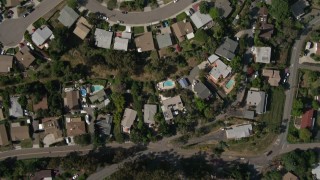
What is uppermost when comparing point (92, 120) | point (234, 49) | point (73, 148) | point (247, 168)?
point (234, 49)

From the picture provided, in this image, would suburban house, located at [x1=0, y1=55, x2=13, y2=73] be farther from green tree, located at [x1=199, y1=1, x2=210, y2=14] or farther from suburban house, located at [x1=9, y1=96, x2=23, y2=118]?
green tree, located at [x1=199, y1=1, x2=210, y2=14]

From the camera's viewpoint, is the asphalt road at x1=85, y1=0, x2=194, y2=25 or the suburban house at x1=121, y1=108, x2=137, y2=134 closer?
the suburban house at x1=121, y1=108, x2=137, y2=134

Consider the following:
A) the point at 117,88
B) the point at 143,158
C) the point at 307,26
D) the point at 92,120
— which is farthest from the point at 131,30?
the point at 307,26

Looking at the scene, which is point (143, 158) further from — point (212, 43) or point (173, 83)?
point (212, 43)

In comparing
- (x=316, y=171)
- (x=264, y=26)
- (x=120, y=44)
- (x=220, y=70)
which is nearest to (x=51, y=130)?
(x=120, y=44)

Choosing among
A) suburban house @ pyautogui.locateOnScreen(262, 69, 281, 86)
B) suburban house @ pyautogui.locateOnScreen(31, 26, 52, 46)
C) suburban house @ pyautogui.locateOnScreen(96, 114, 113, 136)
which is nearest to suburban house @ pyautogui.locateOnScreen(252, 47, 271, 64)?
suburban house @ pyautogui.locateOnScreen(262, 69, 281, 86)

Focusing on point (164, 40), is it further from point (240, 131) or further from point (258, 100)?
point (240, 131)

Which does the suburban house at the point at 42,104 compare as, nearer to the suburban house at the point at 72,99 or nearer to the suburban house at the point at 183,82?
the suburban house at the point at 72,99
